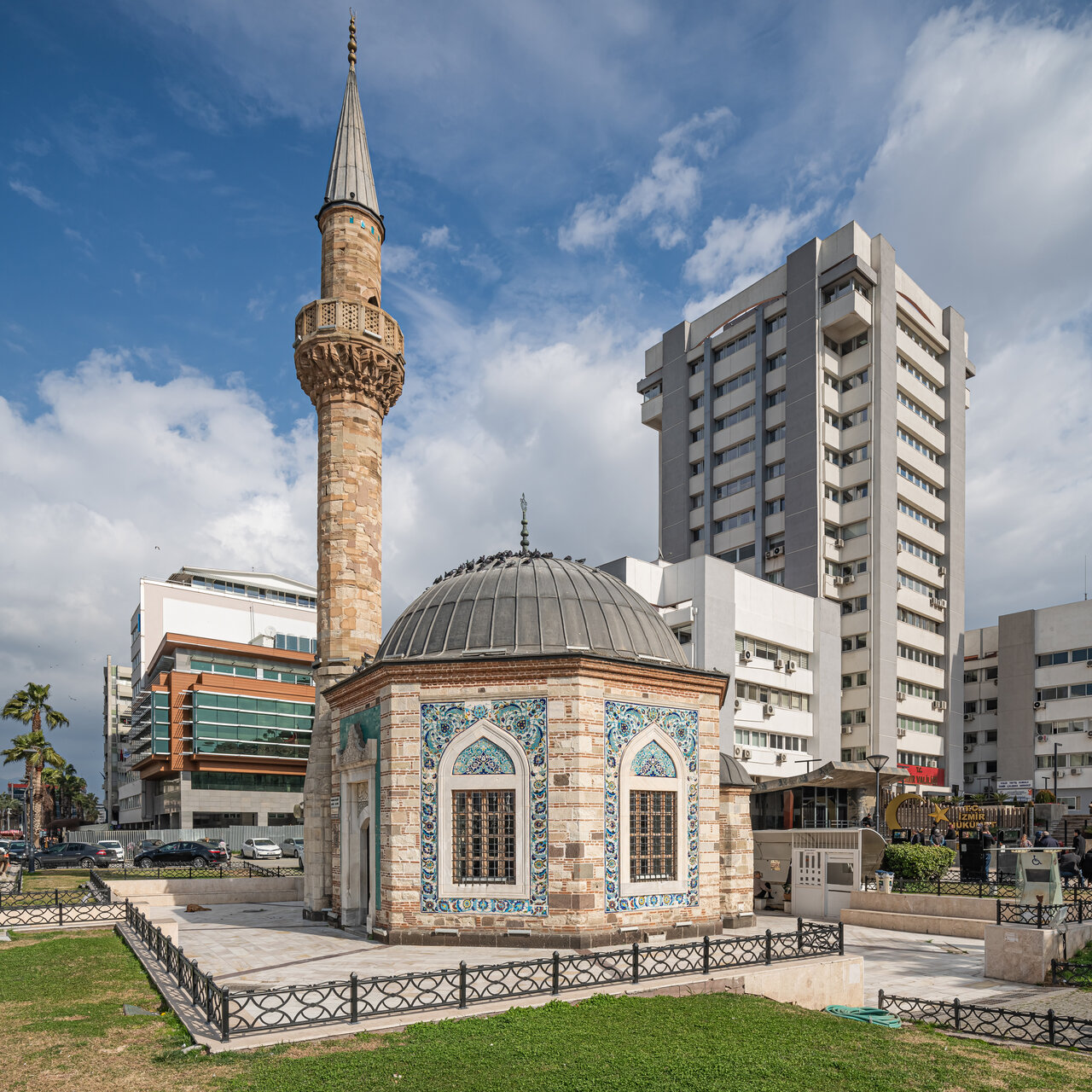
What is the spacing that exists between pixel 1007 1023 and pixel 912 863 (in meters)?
12.8

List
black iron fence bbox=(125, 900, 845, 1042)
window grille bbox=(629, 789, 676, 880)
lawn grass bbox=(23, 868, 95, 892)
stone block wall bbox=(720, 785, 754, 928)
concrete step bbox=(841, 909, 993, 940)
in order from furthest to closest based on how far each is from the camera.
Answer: lawn grass bbox=(23, 868, 95, 892)
concrete step bbox=(841, 909, 993, 940)
stone block wall bbox=(720, 785, 754, 928)
window grille bbox=(629, 789, 676, 880)
black iron fence bbox=(125, 900, 845, 1042)

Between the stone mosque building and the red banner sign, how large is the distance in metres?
32.6

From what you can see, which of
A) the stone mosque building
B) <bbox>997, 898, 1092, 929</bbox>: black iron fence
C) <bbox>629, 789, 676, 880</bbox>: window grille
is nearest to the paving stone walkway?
the stone mosque building

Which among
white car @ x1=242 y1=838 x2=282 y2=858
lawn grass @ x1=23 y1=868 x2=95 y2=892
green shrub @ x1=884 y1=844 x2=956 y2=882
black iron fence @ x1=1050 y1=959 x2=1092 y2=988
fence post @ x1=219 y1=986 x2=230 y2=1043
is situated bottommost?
white car @ x1=242 y1=838 x2=282 y2=858

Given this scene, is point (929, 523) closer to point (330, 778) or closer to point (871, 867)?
point (871, 867)

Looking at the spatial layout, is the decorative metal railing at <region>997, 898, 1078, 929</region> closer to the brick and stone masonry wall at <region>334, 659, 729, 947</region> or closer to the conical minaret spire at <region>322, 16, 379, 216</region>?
the brick and stone masonry wall at <region>334, 659, 729, 947</region>

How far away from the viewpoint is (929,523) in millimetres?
52094

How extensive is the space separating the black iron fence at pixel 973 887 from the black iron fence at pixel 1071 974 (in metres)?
6.54

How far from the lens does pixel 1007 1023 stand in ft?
40.0

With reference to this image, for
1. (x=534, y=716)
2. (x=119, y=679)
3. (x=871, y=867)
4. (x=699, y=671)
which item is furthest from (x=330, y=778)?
(x=119, y=679)

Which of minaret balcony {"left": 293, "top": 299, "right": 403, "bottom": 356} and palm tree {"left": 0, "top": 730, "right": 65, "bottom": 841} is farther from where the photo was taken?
palm tree {"left": 0, "top": 730, "right": 65, "bottom": 841}

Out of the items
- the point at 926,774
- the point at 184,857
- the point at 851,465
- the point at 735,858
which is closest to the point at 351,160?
the point at 735,858

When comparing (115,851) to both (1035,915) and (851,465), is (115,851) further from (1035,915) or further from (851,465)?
(851,465)

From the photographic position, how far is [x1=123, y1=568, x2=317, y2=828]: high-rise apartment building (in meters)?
55.8
